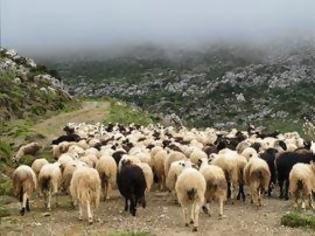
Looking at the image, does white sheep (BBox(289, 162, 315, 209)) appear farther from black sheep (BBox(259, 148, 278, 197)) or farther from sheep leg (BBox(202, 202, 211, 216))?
black sheep (BBox(259, 148, 278, 197))

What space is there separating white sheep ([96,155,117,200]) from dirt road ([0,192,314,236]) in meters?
1.21

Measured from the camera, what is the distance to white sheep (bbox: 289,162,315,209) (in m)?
21.9

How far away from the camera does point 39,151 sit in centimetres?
4000

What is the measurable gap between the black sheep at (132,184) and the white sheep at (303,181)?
5.08 m

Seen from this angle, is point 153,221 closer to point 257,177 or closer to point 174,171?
point 174,171

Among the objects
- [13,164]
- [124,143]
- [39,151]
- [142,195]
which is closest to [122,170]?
[142,195]

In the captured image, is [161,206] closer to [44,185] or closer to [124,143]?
[44,185]

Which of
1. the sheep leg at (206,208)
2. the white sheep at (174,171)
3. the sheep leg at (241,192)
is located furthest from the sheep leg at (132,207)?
the sheep leg at (241,192)

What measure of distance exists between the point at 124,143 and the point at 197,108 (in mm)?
143414

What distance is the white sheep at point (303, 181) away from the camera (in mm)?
21922

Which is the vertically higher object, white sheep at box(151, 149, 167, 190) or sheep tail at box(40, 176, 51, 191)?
white sheep at box(151, 149, 167, 190)

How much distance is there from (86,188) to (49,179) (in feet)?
9.97

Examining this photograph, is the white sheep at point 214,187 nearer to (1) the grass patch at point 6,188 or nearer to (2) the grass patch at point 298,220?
(2) the grass patch at point 298,220

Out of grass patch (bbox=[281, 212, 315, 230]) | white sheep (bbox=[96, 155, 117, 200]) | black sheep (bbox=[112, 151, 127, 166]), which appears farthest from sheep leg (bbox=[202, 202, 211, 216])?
black sheep (bbox=[112, 151, 127, 166])
